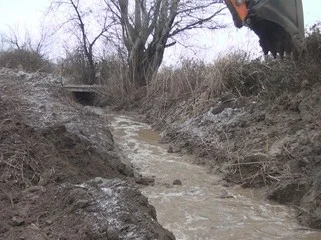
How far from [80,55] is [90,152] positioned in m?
16.1

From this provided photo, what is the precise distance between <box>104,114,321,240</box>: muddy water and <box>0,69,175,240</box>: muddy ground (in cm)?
65

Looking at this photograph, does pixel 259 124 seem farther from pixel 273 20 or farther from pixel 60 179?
pixel 60 179

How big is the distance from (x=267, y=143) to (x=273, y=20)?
3.61 m

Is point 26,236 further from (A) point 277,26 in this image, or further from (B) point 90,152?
(B) point 90,152

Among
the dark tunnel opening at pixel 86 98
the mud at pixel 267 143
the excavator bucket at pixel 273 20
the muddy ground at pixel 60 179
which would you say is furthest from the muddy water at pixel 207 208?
the dark tunnel opening at pixel 86 98

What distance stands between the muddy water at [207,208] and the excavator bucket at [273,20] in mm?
1949

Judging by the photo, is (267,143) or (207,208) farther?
(267,143)

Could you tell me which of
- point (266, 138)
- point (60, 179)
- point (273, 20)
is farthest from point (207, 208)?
point (273, 20)

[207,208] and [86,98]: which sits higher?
[86,98]

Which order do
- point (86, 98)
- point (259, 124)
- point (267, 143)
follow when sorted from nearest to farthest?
point (267, 143), point (259, 124), point (86, 98)

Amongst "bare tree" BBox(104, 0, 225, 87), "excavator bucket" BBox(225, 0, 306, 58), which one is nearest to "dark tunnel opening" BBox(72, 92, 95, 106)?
"bare tree" BBox(104, 0, 225, 87)

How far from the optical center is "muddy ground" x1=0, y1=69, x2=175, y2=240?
12.0 ft

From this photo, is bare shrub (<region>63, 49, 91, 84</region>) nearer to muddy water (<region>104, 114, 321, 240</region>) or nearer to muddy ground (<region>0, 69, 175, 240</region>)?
muddy ground (<region>0, 69, 175, 240</region>)

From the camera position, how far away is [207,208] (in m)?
5.95
